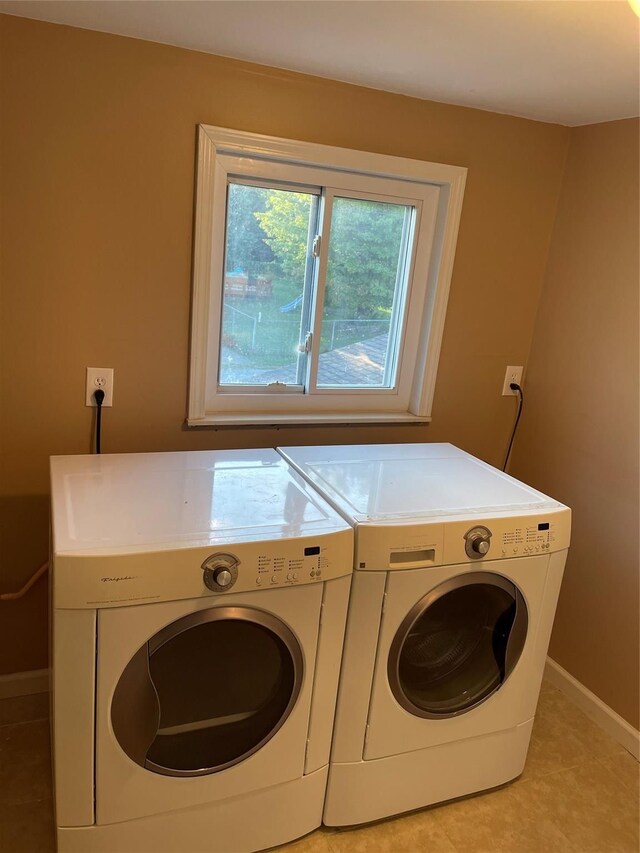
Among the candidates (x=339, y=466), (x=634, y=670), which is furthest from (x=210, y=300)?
(x=634, y=670)

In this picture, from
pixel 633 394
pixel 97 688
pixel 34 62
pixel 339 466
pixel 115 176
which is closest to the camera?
pixel 97 688

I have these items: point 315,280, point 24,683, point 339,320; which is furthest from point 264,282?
point 24,683

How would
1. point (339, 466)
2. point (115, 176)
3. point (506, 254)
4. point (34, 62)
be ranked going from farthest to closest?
point (506, 254), point (339, 466), point (115, 176), point (34, 62)

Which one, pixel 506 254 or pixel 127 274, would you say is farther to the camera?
pixel 506 254

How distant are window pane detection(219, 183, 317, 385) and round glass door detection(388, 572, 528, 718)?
97 centimetres

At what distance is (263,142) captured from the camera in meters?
1.85

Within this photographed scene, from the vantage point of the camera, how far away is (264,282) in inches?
81.4

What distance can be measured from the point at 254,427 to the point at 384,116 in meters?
1.09

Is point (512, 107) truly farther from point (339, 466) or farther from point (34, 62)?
point (34, 62)

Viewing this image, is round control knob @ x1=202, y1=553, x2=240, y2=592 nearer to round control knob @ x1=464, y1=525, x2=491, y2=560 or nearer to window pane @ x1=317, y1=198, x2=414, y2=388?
round control knob @ x1=464, y1=525, x2=491, y2=560

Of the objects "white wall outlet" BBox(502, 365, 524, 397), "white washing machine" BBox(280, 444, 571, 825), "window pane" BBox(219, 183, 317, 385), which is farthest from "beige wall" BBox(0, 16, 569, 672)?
"white washing machine" BBox(280, 444, 571, 825)

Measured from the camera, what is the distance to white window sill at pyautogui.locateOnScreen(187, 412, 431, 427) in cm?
205

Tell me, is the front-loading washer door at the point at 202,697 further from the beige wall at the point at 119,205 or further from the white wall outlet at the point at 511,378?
the white wall outlet at the point at 511,378

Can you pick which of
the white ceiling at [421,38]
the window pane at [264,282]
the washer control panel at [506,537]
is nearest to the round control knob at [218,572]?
the washer control panel at [506,537]
